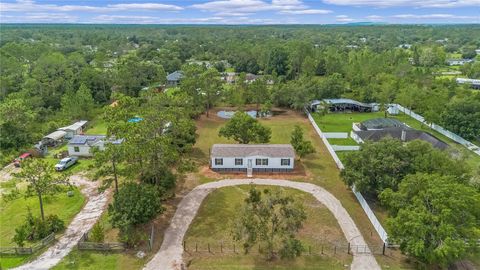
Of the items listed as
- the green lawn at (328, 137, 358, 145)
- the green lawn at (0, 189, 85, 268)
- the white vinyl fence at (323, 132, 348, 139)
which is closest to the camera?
the green lawn at (0, 189, 85, 268)

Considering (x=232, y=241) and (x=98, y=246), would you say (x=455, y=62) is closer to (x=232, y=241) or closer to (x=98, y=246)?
(x=232, y=241)

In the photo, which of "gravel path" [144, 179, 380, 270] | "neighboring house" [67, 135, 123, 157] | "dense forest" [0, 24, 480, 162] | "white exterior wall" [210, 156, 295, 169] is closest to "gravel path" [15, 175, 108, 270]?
"neighboring house" [67, 135, 123, 157]

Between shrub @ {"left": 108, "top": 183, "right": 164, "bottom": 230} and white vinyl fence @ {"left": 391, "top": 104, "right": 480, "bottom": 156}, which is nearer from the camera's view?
shrub @ {"left": 108, "top": 183, "right": 164, "bottom": 230}

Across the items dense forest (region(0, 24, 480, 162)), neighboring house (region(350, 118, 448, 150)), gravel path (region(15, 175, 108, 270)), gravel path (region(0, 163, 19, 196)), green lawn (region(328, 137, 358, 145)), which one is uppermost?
dense forest (region(0, 24, 480, 162))

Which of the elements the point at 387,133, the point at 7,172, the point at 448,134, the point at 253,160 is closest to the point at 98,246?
the point at 253,160

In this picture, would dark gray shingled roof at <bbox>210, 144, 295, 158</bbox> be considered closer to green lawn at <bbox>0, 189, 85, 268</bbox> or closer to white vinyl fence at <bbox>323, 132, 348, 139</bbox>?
white vinyl fence at <bbox>323, 132, 348, 139</bbox>

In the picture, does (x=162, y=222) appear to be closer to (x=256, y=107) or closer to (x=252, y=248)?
(x=252, y=248)

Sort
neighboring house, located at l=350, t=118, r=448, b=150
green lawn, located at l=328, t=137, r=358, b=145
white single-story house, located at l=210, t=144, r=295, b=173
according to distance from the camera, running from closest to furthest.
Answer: white single-story house, located at l=210, t=144, r=295, b=173, neighboring house, located at l=350, t=118, r=448, b=150, green lawn, located at l=328, t=137, r=358, b=145

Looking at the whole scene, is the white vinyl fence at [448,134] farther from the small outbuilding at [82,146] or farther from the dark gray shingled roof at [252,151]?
the small outbuilding at [82,146]
